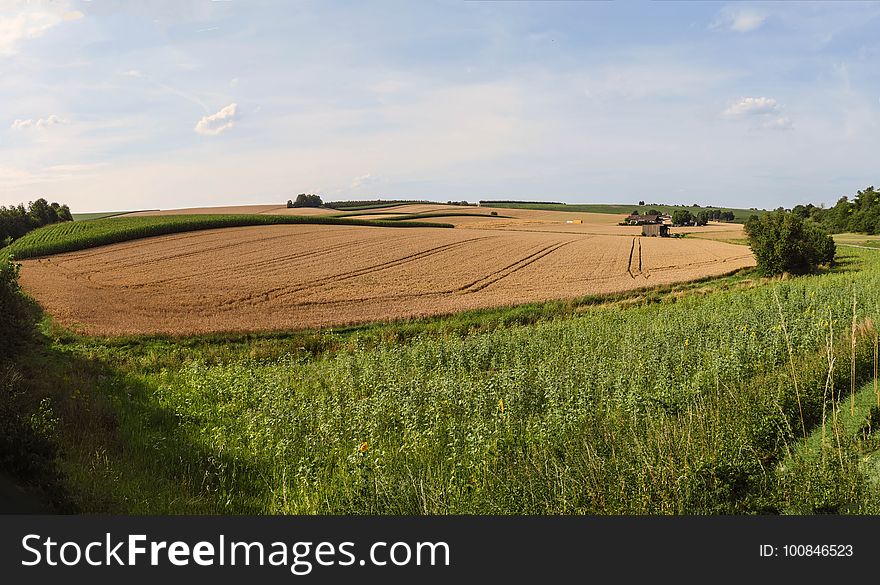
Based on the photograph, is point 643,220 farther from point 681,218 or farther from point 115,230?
point 115,230

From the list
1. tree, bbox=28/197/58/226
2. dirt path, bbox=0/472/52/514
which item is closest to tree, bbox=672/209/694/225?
tree, bbox=28/197/58/226

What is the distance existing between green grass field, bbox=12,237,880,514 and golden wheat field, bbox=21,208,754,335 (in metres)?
12.0

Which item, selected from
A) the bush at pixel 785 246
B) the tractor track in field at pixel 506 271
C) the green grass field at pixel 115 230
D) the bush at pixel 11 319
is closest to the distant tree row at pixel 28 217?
the green grass field at pixel 115 230

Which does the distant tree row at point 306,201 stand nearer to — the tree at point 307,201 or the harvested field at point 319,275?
the tree at point 307,201

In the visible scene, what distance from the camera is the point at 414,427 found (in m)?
9.96

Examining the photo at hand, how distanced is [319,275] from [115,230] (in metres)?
31.2

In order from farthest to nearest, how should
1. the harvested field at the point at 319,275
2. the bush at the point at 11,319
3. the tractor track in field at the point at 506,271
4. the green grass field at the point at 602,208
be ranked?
the green grass field at the point at 602,208, the tractor track in field at the point at 506,271, the harvested field at the point at 319,275, the bush at the point at 11,319

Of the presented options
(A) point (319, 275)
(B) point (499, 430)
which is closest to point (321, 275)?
(A) point (319, 275)

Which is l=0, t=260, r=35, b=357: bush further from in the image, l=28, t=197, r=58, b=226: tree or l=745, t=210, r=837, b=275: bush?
l=28, t=197, r=58, b=226: tree

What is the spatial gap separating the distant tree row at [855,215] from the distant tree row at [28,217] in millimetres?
108750

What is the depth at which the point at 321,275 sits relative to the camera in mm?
40562

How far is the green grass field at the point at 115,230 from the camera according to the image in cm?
5228

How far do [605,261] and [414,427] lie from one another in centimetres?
A: 4443

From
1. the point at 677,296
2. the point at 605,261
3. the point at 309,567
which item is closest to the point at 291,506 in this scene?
the point at 309,567
